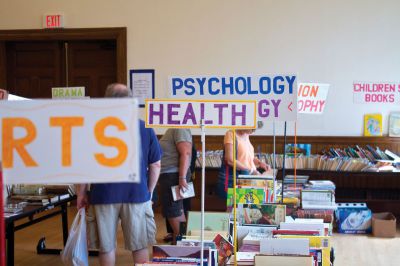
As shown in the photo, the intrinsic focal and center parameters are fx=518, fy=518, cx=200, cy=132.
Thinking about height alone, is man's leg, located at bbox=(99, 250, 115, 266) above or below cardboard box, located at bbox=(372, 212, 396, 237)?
above

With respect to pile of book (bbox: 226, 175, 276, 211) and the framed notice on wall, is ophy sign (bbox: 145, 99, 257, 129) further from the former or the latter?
the framed notice on wall

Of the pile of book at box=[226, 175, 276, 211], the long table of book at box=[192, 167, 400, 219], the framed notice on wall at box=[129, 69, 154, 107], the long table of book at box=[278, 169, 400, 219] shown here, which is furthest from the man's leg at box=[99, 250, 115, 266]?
the framed notice on wall at box=[129, 69, 154, 107]

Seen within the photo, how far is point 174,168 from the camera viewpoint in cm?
419

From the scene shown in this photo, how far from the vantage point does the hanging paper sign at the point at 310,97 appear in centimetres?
471

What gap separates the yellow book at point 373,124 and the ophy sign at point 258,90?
10.0ft

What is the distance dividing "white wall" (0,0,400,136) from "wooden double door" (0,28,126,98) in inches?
6.7

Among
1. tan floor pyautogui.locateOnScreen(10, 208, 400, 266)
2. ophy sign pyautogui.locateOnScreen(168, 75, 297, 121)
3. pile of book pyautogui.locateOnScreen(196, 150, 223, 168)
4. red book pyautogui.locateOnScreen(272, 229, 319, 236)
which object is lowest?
tan floor pyautogui.locateOnScreen(10, 208, 400, 266)

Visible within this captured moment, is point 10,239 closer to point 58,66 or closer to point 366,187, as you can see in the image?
point 58,66

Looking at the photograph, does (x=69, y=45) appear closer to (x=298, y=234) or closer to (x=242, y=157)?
(x=242, y=157)

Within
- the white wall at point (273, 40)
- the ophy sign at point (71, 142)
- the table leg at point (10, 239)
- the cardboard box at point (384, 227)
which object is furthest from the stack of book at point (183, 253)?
the white wall at point (273, 40)

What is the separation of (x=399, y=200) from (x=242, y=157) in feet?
→ 8.36

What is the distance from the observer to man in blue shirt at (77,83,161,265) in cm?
290

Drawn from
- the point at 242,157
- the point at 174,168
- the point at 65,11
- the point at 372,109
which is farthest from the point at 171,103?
the point at 65,11

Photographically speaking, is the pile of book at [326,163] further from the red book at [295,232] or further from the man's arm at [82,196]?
the man's arm at [82,196]
